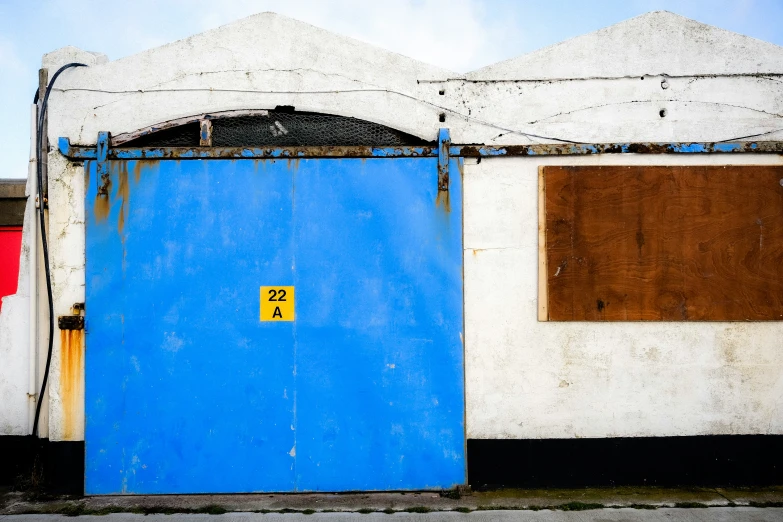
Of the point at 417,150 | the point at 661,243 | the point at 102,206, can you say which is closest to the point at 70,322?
the point at 102,206

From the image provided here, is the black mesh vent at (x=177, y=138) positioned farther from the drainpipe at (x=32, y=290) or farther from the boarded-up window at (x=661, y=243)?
the boarded-up window at (x=661, y=243)

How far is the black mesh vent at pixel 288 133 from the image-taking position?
3562 millimetres

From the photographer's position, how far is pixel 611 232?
137 inches

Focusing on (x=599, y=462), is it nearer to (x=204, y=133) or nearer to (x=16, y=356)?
(x=204, y=133)

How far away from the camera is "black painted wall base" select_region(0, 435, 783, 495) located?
3.48 meters

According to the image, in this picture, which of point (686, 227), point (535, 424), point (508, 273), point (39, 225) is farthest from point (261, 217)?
point (686, 227)

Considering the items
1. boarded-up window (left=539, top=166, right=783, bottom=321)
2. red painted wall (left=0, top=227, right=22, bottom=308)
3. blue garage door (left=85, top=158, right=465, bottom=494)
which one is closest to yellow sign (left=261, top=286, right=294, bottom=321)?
blue garage door (left=85, top=158, right=465, bottom=494)

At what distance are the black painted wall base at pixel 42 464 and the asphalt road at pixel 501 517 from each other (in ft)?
0.96

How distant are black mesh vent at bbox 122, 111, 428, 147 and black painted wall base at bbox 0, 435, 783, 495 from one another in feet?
7.77

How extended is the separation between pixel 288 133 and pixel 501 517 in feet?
10.1

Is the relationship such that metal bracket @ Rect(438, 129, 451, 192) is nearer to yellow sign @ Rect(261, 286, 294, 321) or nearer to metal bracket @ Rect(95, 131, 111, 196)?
yellow sign @ Rect(261, 286, 294, 321)

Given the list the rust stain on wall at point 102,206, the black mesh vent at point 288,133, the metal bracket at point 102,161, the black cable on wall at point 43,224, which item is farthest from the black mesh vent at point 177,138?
the black cable on wall at point 43,224

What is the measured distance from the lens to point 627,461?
3.49m

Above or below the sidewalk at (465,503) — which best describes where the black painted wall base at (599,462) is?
above
